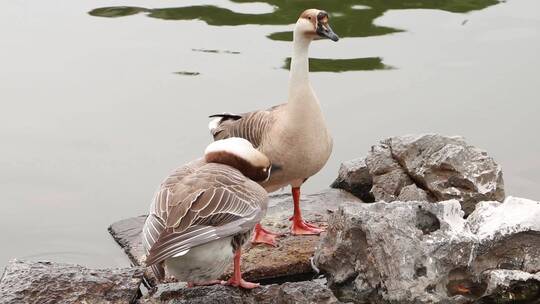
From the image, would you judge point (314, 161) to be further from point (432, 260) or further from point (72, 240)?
point (72, 240)

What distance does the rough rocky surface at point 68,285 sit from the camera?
4.33 meters

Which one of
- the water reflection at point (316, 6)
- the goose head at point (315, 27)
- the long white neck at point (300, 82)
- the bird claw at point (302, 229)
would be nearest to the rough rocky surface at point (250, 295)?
the bird claw at point (302, 229)

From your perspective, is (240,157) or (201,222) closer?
(201,222)

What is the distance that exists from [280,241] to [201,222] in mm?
1360

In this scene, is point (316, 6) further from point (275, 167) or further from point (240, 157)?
point (240, 157)

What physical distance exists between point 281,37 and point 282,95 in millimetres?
1332

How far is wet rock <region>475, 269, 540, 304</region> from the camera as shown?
14.5 ft

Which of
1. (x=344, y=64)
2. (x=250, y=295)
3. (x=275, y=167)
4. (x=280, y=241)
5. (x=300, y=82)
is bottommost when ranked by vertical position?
(x=280, y=241)

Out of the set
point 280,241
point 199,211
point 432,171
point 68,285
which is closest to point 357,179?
point 432,171

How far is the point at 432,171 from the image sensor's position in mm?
5484

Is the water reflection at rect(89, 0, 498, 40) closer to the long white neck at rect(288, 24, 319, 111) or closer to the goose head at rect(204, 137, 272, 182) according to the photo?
the long white neck at rect(288, 24, 319, 111)

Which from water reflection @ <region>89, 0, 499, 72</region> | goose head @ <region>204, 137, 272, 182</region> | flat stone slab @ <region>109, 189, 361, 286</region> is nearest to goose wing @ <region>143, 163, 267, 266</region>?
goose head @ <region>204, 137, 272, 182</region>

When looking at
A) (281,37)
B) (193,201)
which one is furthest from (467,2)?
(193,201)

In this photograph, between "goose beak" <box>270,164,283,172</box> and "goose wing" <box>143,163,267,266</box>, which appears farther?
"goose beak" <box>270,164,283,172</box>
